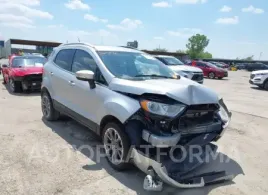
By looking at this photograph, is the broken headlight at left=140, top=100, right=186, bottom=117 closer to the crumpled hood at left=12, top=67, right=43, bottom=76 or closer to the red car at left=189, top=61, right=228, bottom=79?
the crumpled hood at left=12, top=67, right=43, bottom=76

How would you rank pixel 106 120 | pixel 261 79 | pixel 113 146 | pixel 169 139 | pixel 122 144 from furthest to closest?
pixel 261 79
pixel 106 120
pixel 113 146
pixel 122 144
pixel 169 139

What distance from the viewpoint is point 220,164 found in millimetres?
4457

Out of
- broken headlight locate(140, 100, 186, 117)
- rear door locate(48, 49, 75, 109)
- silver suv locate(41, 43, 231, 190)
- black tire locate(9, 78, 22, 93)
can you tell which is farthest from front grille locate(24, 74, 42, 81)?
broken headlight locate(140, 100, 186, 117)

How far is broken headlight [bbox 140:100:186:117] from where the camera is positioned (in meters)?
3.45

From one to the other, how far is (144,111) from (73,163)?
1.58 m

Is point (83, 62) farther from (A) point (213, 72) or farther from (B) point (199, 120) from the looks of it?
(A) point (213, 72)

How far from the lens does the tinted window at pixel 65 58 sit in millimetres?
5531

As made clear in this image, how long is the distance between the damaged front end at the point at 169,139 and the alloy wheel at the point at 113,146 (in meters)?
0.28

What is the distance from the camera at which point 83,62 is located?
198 inches

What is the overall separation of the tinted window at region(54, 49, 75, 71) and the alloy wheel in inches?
76.6

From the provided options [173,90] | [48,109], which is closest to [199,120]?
[173,90]

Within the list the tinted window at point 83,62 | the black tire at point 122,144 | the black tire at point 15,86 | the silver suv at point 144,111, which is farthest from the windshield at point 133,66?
the black tire at point 15,86

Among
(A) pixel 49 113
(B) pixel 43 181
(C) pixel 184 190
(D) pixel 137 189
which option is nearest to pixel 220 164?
(C) pixel 184 190

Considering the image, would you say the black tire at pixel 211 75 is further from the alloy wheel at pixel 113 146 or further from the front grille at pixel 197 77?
the alloy wheel at pixel 113 146
